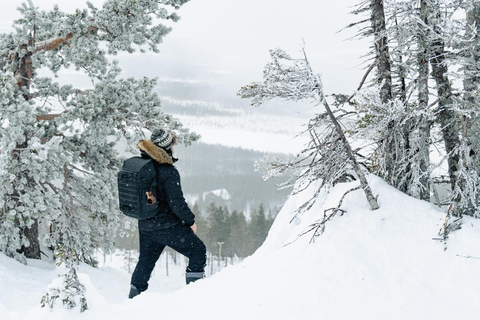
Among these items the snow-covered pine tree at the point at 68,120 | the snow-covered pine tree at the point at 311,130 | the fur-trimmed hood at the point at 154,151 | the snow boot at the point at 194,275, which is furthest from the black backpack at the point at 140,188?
the snow-covered pine tree at the point at 68,120

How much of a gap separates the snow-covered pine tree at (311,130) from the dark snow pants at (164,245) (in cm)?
139

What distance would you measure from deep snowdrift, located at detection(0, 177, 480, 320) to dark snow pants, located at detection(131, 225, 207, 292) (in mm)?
357

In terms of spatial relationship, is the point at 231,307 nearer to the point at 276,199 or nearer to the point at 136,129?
the point at 136,129

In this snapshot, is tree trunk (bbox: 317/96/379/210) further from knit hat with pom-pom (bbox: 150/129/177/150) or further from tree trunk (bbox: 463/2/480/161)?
knit hat with pom-pom (bbox: 150/129/177/150)

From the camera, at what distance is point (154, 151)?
167 inches

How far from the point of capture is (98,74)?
9883mm

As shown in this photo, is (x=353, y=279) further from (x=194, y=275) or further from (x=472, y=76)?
(x=472, y=76)

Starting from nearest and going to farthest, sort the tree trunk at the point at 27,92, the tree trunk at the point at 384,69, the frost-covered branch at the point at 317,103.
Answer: the frost-covered branch at the point at 317,103 < the tree trunk at the point at 384,69 < the tree trunk at the point at 27,92

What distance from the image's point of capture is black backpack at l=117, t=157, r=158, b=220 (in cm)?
413

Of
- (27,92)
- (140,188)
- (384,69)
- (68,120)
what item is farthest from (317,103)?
(27,92)

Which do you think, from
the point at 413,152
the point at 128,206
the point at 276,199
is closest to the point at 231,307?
the point at 128,206

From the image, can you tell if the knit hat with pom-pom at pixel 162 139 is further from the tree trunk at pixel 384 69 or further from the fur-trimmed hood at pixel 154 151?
the tree trunk at pixel 384 69

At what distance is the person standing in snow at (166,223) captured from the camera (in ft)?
14.0

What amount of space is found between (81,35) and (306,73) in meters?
7.25
